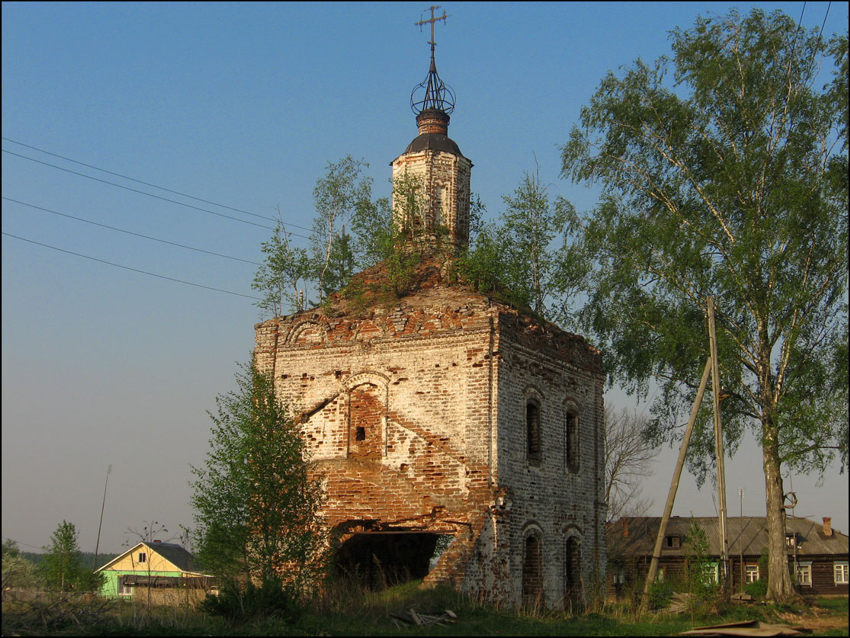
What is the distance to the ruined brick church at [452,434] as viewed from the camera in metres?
16.0

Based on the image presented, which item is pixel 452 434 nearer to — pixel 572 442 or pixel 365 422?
pixel 365 422

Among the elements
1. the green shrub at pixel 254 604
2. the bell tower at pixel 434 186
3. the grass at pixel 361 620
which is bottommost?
the grass at pixel 361 620

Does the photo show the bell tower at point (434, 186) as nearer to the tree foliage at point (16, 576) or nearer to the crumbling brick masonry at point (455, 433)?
the crumbling brick masonry at point (455, 433)

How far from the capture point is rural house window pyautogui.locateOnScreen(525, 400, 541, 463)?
684 inches

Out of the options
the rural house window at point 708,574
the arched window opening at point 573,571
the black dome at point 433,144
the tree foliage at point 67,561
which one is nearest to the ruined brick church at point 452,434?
the arched window opening at point 573,571

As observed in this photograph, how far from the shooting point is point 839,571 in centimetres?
3400

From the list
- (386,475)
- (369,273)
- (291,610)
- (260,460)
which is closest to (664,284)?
(369,273)

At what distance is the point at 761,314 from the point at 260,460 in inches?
414

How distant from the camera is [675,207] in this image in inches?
810

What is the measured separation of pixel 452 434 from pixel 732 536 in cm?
2442

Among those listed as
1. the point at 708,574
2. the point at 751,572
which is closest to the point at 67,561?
the point at 708,574

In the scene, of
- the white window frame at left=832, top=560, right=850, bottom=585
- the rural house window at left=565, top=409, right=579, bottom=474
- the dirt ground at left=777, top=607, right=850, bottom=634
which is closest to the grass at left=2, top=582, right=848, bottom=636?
the dirt ground at left=777, top=607, right=850, bottom=634

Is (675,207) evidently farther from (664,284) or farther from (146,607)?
(146,607)

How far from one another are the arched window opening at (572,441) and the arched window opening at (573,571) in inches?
56.5
